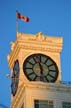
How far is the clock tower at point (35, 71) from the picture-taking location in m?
97.4

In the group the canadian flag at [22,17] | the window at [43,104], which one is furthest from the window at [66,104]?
the canadian flag at [22,17]

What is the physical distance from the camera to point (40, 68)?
103438 millimetres

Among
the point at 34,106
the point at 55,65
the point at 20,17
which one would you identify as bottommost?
the point at 34,106

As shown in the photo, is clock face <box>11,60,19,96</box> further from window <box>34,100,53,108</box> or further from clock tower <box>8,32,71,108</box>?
window <box>34,100,53,108</box>

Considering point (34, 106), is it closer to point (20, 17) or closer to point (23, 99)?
point (23, 99)

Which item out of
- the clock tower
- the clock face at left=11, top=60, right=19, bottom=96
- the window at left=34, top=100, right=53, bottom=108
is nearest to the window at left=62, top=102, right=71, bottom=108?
the clock tower

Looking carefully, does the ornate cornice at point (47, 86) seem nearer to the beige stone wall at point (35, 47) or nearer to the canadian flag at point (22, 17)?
the beige stone wall at point (35, 47)

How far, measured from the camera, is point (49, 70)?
104 metres

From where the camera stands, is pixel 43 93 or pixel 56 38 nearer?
pixel 43 93

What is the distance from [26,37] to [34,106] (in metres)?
13.1

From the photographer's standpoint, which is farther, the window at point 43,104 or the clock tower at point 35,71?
the clock tower at point 35,71

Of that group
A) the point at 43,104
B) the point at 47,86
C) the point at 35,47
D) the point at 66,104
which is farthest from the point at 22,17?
the point at 66,104

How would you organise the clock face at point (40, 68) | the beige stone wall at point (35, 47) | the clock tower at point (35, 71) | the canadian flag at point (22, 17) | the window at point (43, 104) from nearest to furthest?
1. the window at point (43, 104)
2. the clock tower at point (35, 71)
3. the clock face at point (40, 68)
4. the beige stone wall at point (35, 47)
5. the canadian flag at point (22, 17)

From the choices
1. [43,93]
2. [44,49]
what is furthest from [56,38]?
[43,93]
